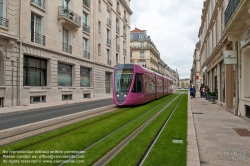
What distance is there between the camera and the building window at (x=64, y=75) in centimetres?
2239

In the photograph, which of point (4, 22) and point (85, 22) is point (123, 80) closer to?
point (4, 22)

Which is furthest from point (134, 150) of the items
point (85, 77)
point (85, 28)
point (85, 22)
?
point (85, 22)

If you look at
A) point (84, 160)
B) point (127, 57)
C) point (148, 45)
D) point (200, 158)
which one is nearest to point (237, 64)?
point (200, 158)

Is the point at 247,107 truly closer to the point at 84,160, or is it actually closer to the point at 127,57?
the point at 84,160

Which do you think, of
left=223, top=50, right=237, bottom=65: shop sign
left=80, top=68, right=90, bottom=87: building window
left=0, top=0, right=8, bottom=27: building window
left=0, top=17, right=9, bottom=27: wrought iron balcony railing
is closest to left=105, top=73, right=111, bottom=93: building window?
left=80, top=68, right=90, bottom=87: building window

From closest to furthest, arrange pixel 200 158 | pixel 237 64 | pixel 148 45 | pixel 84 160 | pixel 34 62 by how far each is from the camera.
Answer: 1. pixel 84 160
2. pixel 200 158
3. pixel 237 64
4. pixel 34 62
5. pixel 148 45

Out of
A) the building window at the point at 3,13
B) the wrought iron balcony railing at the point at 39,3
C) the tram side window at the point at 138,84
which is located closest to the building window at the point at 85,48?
the wrought iron balcony railing at the point at 39,3

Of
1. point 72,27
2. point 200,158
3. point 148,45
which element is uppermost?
point 148,45

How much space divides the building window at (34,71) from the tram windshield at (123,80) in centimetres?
918

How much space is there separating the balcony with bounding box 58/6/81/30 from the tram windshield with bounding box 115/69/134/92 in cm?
1208

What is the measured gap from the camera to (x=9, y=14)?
1595cm

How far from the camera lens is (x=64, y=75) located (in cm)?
2325

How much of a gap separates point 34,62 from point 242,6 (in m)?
17.4

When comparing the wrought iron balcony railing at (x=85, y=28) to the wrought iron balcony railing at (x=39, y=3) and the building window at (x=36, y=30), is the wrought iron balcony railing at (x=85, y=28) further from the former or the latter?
the building window at (x=36, y=30)
